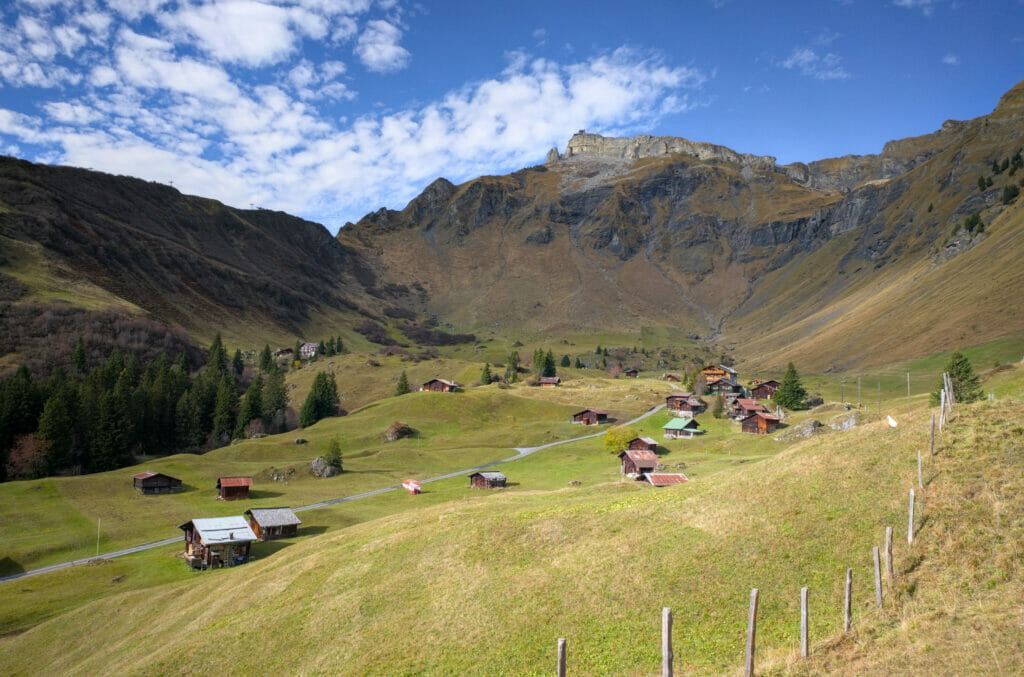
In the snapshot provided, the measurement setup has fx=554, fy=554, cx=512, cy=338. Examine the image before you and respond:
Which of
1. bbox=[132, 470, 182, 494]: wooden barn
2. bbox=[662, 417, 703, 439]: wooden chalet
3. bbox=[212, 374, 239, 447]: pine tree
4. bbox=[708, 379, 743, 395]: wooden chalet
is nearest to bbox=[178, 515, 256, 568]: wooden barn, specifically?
bbox=[132, 470, 182, 494]: wooden barn

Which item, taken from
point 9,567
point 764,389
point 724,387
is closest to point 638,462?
point 764,389

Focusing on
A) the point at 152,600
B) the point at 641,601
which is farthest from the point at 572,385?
the point at 641,601

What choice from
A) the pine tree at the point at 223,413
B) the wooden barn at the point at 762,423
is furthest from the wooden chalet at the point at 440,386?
the wooden barn at the point at 762,423

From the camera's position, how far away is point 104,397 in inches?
4296

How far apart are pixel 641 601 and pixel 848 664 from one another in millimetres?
9873

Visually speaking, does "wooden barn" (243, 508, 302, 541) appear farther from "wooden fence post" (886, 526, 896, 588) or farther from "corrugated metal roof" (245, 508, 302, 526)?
"wooden fence post" (886, 526, 896, 588)

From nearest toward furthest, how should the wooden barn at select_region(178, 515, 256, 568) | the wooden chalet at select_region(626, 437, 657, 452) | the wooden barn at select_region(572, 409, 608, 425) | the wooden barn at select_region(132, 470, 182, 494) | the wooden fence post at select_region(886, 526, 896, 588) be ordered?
the wooden fence post at select_region(886, 526, 896, 588) < the wooden barn at select_region(178, 515, 256, 568) < the wooden barn at select_region(132, 470, 182, 494) < the wooden chalet at select_region(626, 437, 657, 452) < the wooden barn at select_region(572, 409, 608, 425)

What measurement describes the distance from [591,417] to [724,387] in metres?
43.6

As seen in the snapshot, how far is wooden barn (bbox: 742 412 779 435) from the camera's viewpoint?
101 metres

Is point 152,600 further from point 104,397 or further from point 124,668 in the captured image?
point 104,397

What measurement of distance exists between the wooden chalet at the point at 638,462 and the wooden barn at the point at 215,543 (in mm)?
50529

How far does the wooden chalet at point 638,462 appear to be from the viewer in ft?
260

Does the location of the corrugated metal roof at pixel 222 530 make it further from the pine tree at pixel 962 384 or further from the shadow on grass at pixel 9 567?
the pine tree at pixel 962 384

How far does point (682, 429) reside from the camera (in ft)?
362
